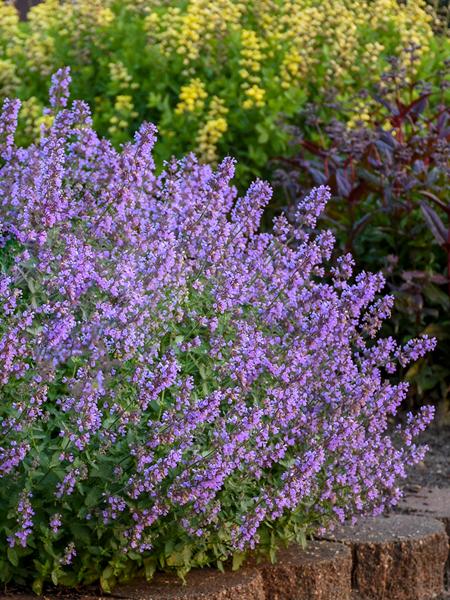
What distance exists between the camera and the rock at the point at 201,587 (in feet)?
10.5

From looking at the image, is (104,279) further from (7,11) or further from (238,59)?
(7,11)

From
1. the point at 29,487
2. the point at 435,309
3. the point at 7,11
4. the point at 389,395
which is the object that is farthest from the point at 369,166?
the point at 7,11

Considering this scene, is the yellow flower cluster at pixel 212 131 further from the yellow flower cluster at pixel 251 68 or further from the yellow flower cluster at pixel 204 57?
the yellow flower cluster at pixel 251 68

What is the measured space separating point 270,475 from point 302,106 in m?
4.22

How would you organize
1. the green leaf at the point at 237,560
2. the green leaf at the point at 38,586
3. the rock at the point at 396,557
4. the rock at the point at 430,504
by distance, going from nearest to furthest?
1. the green leaf at the point at 38,586
2. the green leaf at the point at 237,560
3. the rock at the point at 396,557
4. the rock at the point at 430,504

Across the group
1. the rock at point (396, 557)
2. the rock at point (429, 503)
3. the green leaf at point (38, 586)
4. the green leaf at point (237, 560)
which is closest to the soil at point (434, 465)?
the rock at point (429, 503)

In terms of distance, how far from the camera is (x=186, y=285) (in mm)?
3600

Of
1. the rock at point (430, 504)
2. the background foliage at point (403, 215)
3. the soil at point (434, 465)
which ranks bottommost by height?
the rock at point (430, 504)

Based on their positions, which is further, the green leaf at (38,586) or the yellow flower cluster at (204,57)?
the yellow flower cluster at (204,57)

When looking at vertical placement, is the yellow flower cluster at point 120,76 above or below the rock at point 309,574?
above

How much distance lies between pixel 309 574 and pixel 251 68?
13.9 feet

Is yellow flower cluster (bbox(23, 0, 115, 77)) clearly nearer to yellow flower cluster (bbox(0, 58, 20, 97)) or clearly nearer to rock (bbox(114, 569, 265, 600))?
yellow flower cluster (bbox(0, 58, 20, 97))

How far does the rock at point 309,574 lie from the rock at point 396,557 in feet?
0.43

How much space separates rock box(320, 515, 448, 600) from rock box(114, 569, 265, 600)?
1.76ft
